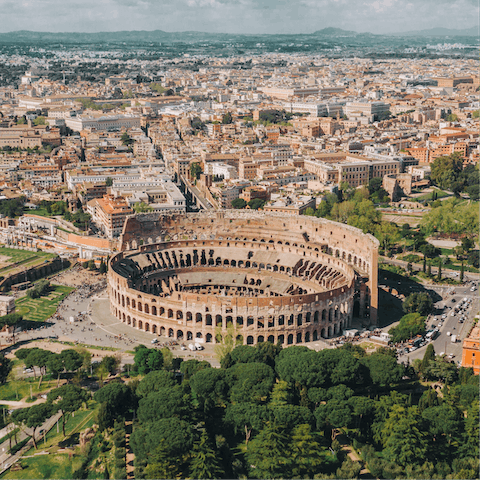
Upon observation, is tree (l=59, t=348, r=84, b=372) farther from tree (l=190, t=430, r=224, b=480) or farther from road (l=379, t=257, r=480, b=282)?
road (l=379, t=257, r=480, b=282)

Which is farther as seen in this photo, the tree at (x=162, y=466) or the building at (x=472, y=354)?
the building at (x=472, y=354)

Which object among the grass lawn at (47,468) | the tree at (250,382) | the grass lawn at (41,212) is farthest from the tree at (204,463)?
the grass lawn at (41,212)

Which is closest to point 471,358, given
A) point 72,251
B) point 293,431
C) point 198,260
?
point 293,431

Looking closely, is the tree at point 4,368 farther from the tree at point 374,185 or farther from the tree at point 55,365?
the tree at point 374,185

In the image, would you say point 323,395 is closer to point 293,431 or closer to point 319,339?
point 293,431

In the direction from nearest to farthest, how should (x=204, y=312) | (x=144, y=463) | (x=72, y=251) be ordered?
(x=144, y=463)
(x=204, y=312)
(x=72, y=251)

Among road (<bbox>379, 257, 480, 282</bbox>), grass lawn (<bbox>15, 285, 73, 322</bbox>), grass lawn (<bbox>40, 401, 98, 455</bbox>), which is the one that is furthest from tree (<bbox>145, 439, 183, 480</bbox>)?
road (<bbox>379, 257, 480, 282</bbox>)

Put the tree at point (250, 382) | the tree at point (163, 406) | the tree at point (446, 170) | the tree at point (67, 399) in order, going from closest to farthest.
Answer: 1. the tree at point (163, 406)
2. the tree at point (67, 399)
3. the tree at point (250, 382)
4. the tree at point (446, 170)
